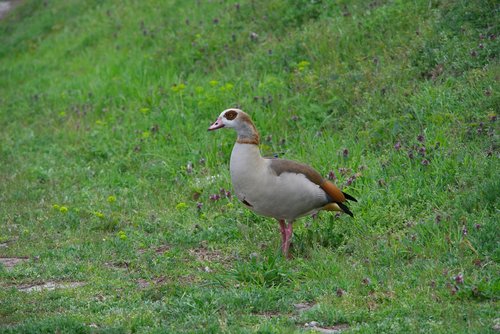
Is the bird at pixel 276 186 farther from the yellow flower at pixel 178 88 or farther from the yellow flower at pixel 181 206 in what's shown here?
the yellow flower at pixel 178 88

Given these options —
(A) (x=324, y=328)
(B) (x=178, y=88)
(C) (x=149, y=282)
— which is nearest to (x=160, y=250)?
(C) (x=149, y=282)

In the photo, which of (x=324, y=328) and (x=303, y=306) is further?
(x=303, y=306)

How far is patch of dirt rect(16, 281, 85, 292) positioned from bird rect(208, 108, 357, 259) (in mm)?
1661

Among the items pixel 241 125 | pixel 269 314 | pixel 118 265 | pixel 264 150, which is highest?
pixel 241 125

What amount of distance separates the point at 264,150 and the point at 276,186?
3040 mm

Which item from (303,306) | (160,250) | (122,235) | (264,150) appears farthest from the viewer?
(264,150)

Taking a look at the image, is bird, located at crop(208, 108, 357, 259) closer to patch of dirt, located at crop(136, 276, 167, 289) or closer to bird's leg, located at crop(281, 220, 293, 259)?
bird's leg, located at crop(281, 220, 293, 259)

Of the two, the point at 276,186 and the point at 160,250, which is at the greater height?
the point at 276,186

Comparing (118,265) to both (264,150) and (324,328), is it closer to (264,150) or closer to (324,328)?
(324,328)

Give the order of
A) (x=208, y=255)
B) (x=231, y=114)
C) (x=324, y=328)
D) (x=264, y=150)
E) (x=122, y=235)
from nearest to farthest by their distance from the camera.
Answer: (x=324, y=328) → (x=231, y=114) → (x=208, y=255) → (x=122, y=235) → (x=264, y=150)

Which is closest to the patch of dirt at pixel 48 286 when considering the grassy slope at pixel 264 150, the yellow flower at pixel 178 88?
the grassy slope at pixel 264 150

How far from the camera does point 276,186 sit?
7.59 metres

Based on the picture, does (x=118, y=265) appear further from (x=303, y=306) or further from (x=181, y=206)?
(x=303, y=306)

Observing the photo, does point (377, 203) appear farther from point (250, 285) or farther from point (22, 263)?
point (22, 263)
